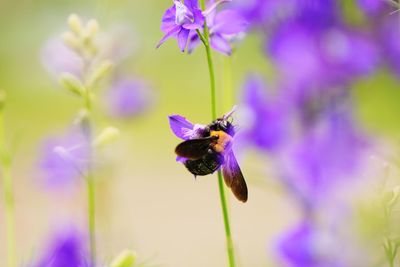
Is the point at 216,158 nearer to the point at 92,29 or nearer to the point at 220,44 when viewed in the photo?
the point at 220,44

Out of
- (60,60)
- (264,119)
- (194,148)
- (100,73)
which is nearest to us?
(194,148)

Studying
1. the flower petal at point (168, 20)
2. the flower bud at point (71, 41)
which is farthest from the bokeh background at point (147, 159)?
the flower petal at point (168, 20)

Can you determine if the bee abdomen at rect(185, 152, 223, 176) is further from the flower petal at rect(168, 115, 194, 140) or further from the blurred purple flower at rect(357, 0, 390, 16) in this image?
the blurred purple flower at rect(357, 0, 390, 16)

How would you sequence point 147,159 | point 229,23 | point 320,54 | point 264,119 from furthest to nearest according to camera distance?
point 147,159 < point 264,119 < point 320,54 < point 229,23

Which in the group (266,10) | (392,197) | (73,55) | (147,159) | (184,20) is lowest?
(392,197)

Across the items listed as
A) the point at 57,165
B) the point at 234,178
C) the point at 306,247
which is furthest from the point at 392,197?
the point at 57,165

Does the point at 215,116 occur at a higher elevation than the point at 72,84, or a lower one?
lower

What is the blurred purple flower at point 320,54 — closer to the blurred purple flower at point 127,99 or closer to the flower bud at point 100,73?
the flower bud at point 100,73

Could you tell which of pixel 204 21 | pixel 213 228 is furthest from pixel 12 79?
pixel 204 21
